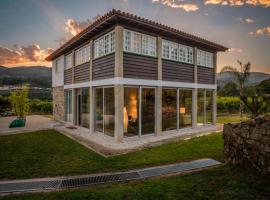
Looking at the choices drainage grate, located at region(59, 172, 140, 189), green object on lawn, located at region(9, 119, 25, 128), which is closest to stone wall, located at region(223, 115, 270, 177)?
drainage grate, located at region(59, 172, 140, 189)

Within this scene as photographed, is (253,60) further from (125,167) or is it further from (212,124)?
(125,167)

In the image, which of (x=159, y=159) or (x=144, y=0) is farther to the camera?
(x=144, y=0)

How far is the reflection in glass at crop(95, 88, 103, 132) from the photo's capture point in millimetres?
11375

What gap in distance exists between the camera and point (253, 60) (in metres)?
21.7

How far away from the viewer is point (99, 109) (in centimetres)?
1161

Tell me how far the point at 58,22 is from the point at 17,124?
8.99 meters

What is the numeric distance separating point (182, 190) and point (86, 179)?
8.48 feet

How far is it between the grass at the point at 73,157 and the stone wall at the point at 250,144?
1207 millimetres

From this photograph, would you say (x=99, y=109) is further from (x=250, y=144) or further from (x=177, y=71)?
(x=250, y=144)

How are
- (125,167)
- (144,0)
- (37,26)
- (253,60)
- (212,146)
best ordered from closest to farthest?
(125,167) < (212,146) < (144,0) < (37,26) < (253,60)

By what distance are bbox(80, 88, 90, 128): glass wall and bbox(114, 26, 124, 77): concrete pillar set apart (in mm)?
4298

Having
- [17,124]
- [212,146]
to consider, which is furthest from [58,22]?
[212,146]

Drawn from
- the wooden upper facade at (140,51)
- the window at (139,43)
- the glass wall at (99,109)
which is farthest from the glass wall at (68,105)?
the window at (139,43)

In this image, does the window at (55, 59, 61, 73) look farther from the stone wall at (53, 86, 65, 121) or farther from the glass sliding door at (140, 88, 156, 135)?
the glass sliding door at (140, 88, 156, 135)
